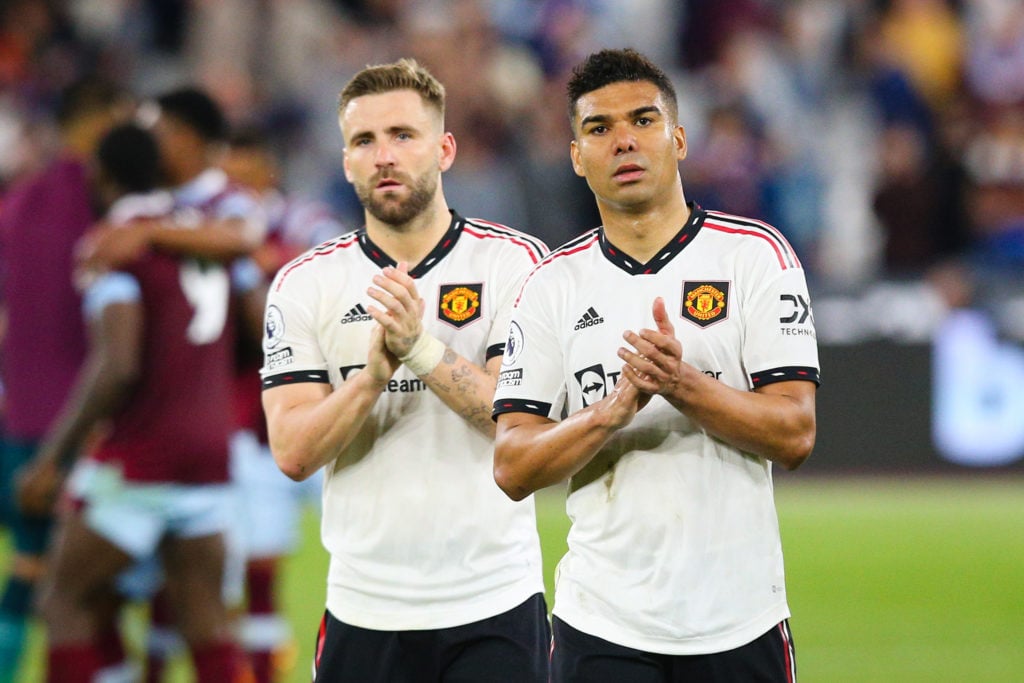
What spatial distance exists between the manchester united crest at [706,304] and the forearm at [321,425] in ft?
2.77

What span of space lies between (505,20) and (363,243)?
1178cm

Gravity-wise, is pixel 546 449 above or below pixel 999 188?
below

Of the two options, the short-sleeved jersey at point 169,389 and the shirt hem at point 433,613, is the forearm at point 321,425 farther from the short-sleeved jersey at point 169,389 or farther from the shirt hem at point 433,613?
the short-sleeved jersey at point 169,389

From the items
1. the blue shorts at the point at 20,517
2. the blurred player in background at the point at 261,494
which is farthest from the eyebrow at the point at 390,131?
the blue shorts at the point at 20,517

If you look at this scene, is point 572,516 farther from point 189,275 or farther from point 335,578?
point 189,275

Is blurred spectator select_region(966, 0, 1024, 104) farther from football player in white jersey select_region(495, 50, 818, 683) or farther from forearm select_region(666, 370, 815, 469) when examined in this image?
forearm select_region(666, 370, 815, 469)

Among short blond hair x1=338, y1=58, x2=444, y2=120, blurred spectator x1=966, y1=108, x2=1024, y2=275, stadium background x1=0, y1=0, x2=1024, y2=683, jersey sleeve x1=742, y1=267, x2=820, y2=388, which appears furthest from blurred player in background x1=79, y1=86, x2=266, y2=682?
blurred spectator x1=966, y1=108, x2=1024, y2=275

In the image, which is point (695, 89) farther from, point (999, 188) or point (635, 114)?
point (635, 114)

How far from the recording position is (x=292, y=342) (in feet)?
14.9

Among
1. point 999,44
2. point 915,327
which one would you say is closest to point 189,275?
point 915,327

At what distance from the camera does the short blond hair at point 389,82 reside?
14.9ft

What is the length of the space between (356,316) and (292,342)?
0.64 ft

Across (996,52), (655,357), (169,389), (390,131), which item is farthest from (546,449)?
(996,52)

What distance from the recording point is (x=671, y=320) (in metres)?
3.95
